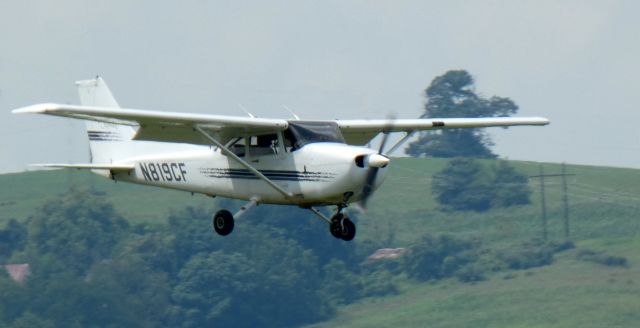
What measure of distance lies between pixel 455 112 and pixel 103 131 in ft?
434

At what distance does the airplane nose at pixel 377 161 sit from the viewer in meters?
25.9

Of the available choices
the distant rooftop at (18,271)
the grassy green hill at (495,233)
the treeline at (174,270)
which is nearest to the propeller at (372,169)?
the grassy green hill at (495,233)

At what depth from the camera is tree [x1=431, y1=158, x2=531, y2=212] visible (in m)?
132

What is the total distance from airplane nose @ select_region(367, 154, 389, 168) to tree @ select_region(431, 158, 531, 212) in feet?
343

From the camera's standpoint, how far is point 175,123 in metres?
28.0

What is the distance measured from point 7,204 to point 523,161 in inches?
1948

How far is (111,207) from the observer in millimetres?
127375

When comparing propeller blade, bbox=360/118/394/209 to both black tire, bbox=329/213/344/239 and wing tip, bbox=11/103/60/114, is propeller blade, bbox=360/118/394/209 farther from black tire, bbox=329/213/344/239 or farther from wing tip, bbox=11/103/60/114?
wing tip, bbox=11/103/60/114

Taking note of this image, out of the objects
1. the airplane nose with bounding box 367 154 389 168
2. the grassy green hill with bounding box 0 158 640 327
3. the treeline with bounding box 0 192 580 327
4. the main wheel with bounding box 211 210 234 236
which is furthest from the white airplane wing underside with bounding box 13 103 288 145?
the treeline with bounding box 0 192 580 327

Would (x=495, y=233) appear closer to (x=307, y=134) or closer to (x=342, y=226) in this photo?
(x=342, y=226)

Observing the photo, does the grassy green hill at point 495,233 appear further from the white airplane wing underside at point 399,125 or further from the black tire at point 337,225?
the black tire at point 337,225

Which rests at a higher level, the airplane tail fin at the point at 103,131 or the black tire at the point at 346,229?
the airplane tail fin at the point at 103,131

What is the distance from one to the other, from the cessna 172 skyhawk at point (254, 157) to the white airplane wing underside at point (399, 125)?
2cm

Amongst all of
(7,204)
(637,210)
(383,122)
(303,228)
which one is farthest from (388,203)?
(383,122)
